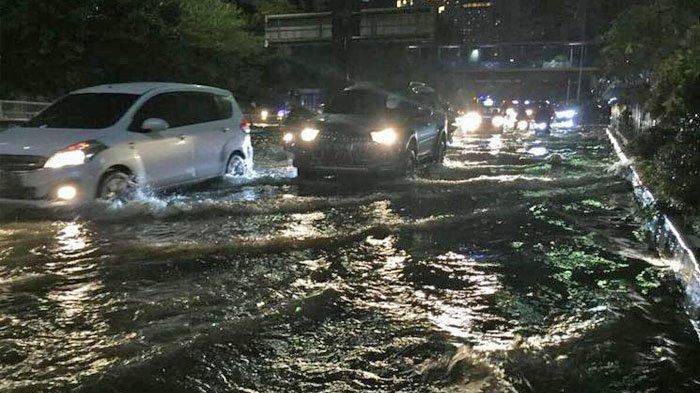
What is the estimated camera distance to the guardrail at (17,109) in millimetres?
23875

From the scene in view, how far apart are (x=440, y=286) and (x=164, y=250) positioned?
3.02 m

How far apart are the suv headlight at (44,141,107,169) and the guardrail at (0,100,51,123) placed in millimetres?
17307

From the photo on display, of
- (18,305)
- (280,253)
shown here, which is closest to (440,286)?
(280,253)

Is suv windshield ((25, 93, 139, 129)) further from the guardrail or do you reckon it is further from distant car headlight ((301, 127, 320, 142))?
the guardrail

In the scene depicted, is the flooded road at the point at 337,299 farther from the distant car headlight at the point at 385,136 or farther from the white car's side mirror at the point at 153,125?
the distant car headlight at the point at 385,136

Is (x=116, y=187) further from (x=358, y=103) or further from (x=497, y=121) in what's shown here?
(x=497, y=121)

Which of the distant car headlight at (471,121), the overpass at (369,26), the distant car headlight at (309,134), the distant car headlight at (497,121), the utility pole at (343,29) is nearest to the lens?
the distant car headlight at (309,134)

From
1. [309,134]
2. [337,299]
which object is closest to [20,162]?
[337,299]

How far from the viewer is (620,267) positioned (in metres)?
6.46

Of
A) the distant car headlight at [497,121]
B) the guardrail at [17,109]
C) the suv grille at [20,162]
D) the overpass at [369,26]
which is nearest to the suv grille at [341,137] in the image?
the suv grille at [20,162]

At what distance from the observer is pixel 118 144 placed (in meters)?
8.61

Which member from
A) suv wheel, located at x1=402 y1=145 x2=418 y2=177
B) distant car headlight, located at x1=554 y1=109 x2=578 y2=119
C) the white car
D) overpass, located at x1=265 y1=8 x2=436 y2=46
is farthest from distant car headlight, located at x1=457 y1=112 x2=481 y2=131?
the white car

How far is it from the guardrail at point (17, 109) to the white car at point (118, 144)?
15619mm

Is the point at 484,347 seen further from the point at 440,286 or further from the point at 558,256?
the point at 558,256
